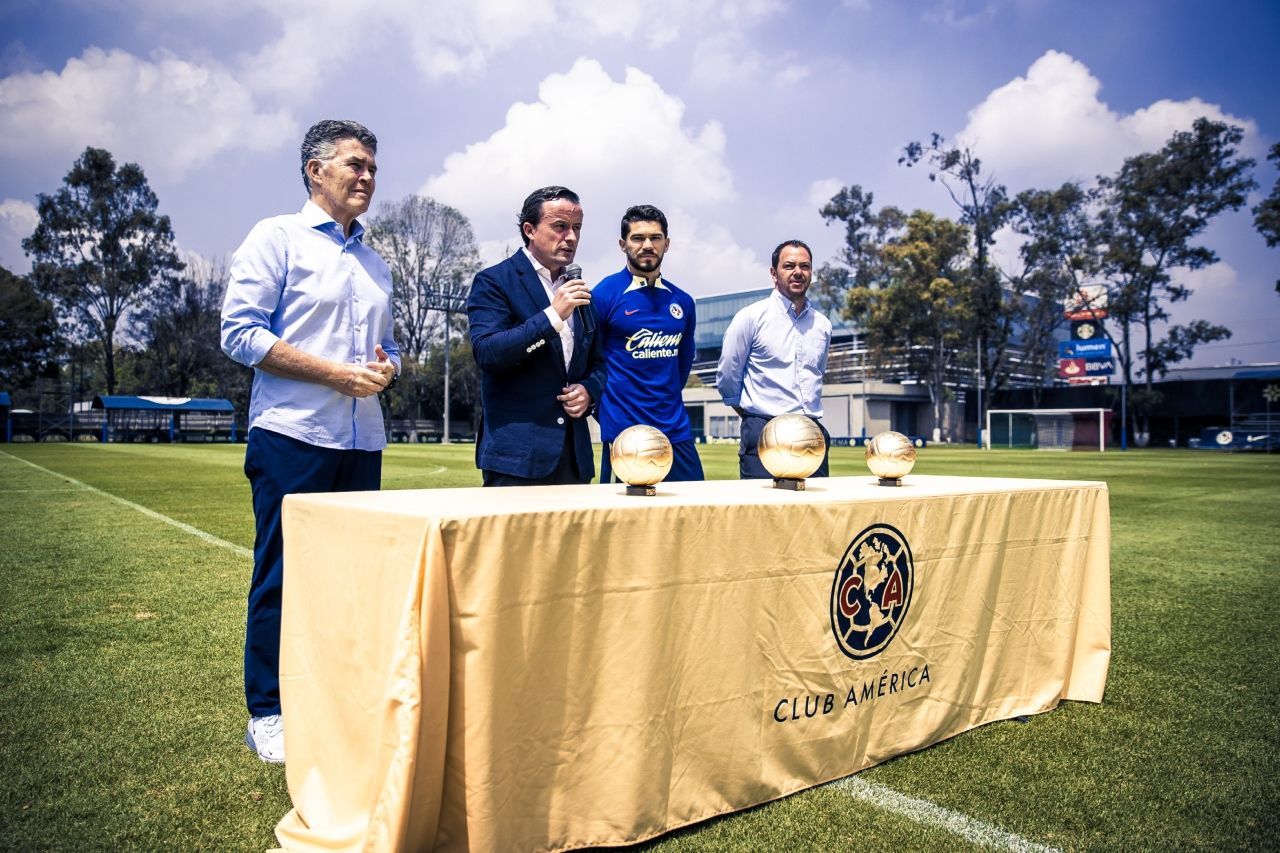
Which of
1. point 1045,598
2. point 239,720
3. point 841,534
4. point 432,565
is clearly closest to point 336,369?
point 432,565

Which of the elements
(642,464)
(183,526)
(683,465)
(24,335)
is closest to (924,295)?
(183,526)

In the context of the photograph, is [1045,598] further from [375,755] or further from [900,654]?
[375,755]

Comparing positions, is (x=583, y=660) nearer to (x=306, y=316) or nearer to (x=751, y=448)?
(x=306, y=316)

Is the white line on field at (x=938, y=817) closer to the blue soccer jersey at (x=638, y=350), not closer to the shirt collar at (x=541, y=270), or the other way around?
the blue soccer jersey at (x=638, y=350)

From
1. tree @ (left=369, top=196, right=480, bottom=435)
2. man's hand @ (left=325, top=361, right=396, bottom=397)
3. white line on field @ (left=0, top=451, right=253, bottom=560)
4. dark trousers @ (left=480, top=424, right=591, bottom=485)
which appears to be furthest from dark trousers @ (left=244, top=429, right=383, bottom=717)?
tree @ (left=369, top=196, right=480, bottom=435)

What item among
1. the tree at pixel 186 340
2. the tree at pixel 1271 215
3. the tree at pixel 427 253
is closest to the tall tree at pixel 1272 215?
the tree at pixel 1271 215

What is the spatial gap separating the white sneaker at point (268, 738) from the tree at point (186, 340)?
184 ft

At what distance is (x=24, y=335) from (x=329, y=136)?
56763 millimetres

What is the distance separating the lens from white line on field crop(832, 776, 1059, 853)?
2102 mm

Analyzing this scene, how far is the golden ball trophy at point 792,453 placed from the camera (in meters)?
2.66

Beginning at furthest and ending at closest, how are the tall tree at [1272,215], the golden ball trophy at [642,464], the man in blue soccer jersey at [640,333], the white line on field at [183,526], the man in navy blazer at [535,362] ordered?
the tall tree at [1272,215] < the white line on field at [183,526] < the man in blue soccer jersey at [640,333] < the man in navy blazer at [535,362] < the golden ball trophy at [642,464]

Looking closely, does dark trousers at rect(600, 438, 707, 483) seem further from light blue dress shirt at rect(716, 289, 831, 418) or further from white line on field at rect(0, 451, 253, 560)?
white line on field at rect(0, 451, 253, 560)

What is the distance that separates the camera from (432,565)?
5.58 ft

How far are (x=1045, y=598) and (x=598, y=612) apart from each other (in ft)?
7.09
